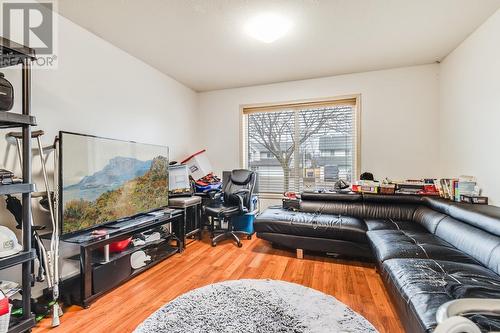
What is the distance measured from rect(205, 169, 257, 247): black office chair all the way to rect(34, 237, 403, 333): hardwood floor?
1.08ft

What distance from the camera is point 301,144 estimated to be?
4109mm

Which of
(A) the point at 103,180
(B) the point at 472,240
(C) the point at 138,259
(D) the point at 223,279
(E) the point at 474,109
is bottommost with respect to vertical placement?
(D) the point at 223,279

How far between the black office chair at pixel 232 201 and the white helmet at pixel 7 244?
204cm

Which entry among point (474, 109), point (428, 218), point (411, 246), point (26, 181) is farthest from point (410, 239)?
point (26, 181)

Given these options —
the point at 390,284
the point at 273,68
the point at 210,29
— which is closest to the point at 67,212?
the point at 210,29

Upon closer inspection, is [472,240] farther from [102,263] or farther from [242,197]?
[102,263]

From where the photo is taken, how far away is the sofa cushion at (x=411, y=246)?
183 centimetres

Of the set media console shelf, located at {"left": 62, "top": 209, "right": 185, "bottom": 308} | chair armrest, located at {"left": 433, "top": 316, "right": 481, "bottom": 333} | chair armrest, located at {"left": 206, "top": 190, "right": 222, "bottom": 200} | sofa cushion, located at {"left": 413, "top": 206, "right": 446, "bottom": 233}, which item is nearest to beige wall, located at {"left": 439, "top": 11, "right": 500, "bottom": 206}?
sofa cushion, located at {"left": 413, "top": 206, "right": 446, "bottom": 233}

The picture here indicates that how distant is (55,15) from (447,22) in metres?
3.80

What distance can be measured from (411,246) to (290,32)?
2383mm

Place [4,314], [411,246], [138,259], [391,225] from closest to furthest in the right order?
[4,314] → [411,246] → [138,259] → [391,225]

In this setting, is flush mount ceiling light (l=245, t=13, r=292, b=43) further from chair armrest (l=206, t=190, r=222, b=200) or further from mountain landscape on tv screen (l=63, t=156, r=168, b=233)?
chair armrest (l=206, t=190, r=222, b=200)

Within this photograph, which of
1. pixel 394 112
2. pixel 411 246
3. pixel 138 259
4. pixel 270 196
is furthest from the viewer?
pixel 270 196

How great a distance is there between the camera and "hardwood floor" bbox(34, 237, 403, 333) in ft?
5.69
